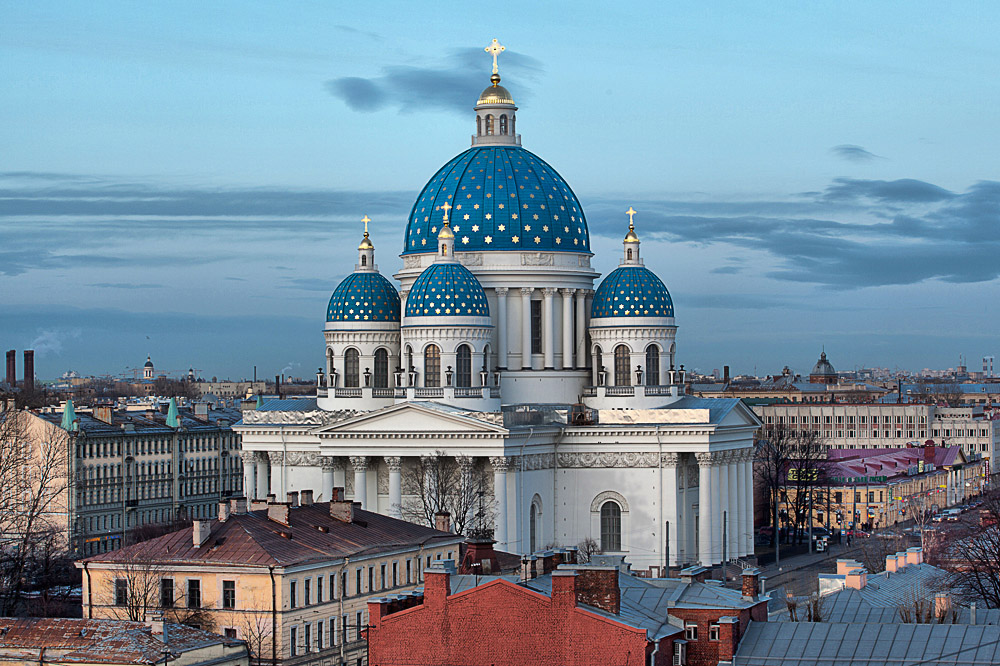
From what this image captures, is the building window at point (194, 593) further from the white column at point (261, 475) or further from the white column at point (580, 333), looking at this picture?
the white column at point (580, 333)

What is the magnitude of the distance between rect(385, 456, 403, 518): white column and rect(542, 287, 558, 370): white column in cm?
1163

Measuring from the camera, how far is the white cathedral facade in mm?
95250

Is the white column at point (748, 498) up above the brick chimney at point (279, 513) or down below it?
below

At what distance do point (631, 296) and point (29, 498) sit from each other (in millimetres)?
34236

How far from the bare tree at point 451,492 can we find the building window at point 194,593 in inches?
1109

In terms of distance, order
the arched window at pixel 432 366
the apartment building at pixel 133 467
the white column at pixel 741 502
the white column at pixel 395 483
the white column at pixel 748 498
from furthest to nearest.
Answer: the apartment building at pixel 133 467, the white column at pixel 748 498, the white column at pixel 741 502, the arched window at pixel 432 366, the white column at pixel 395 483

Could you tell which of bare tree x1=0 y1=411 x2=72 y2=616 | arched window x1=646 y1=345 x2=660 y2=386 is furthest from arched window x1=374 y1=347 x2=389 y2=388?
bare tree x1=0 y1=411 x2=72 y2=616

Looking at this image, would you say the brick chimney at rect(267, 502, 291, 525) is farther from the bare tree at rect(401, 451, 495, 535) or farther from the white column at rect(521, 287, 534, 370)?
the white column at rect(521, 287, 534, 370)

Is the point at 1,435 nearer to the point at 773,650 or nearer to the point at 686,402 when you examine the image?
the point at 686,402

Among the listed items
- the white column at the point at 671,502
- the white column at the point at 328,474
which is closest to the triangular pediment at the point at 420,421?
the white column at the point at 328,474

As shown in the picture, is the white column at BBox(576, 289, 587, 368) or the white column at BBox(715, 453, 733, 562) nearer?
the white column at BBox(715, 453, 733, 562)

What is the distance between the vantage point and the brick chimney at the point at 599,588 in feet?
157

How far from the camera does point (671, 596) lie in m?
51.7

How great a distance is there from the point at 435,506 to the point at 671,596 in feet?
132
